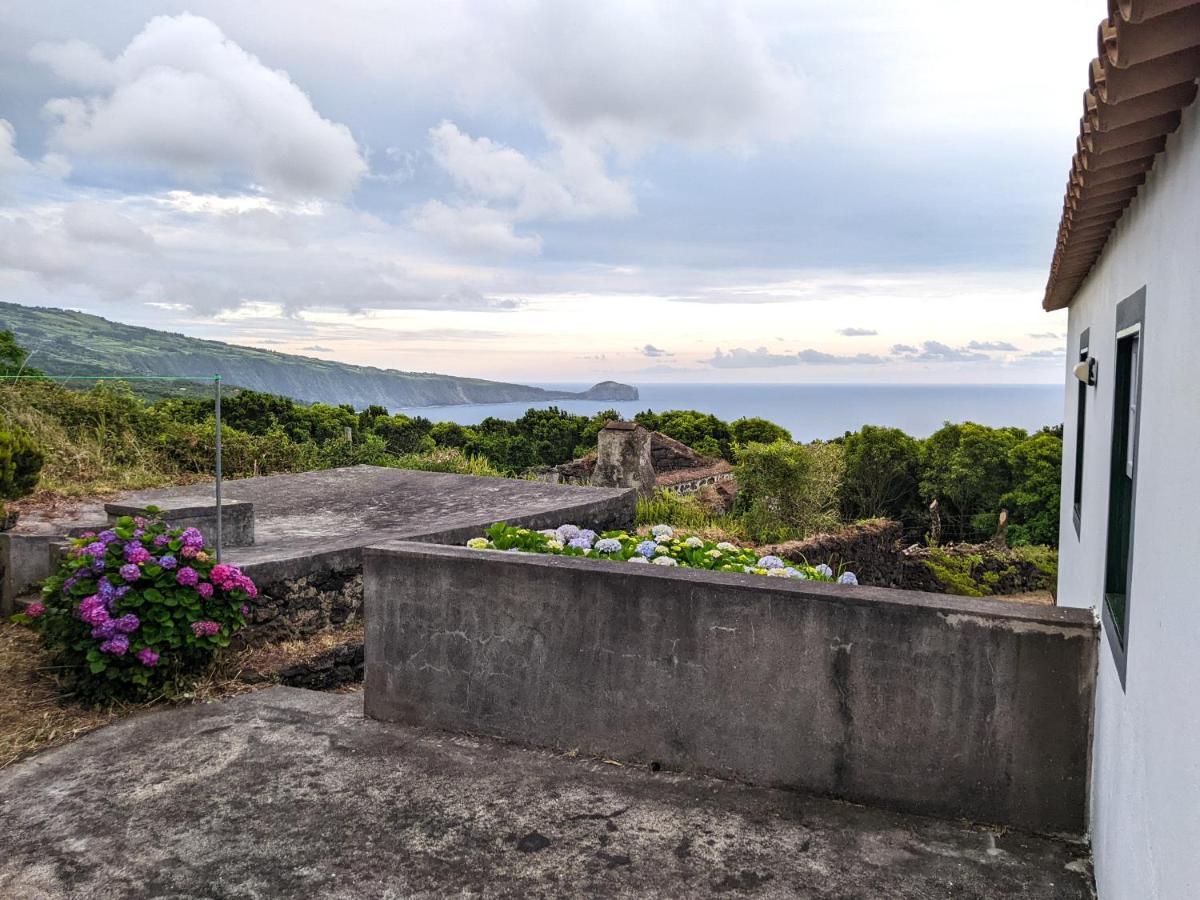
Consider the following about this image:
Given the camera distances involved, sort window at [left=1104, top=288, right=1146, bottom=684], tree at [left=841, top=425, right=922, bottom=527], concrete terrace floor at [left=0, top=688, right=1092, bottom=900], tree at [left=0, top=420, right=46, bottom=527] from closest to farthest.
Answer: window at [left=1104, top=288, right=1146, bottom=684] → concrete terrace floor at [left=0, top=688, right=1092, bottom=900] → tree at [left=0, top=420, right=46, bottom=527] → tree at [left=841, top=425, right=922, bottom=527]

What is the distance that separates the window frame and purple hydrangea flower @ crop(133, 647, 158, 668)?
433 cm

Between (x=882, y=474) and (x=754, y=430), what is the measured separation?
12.1ft

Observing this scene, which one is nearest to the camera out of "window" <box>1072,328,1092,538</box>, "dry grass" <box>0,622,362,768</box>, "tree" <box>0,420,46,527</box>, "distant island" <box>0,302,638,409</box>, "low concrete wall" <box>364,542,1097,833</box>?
"low concrete wall" <box>364,542,1097,833</box>

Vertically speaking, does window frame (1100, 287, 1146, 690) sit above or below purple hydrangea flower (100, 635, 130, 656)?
above

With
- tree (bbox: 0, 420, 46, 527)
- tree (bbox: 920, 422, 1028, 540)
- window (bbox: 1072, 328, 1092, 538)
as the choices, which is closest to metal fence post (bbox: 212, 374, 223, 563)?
tree (bbox: 0, 420, 46, 527)

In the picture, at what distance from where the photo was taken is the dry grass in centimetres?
431

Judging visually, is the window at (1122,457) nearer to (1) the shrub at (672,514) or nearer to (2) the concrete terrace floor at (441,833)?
(2) the concrete terrace floor at (441,833)

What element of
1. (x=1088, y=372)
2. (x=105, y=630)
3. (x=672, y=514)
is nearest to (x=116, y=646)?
(x=105, y=630)

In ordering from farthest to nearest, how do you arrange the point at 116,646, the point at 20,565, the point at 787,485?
1. the point at 787,485
2. the point at 20,565
3. the point at 116,646

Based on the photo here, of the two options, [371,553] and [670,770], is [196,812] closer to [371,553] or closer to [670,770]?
[371,553]

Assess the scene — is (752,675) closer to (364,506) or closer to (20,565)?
(20,565)

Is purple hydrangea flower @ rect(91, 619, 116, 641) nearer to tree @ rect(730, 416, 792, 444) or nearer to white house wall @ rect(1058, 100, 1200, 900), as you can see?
white house wall @ rect(1058, 100, 1200, 900)

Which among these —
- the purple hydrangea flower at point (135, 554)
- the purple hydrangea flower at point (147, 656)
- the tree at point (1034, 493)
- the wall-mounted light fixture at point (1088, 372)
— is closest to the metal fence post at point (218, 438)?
the purple hydrangea flower at point (135, 554)

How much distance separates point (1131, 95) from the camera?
195 centimetres
